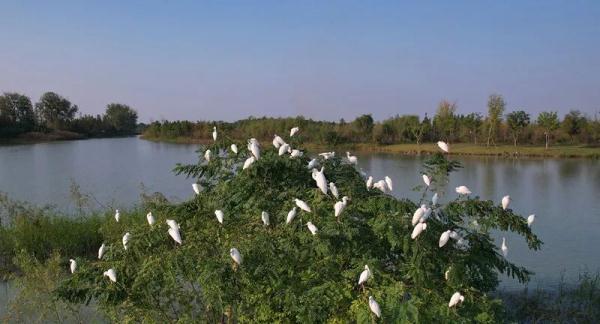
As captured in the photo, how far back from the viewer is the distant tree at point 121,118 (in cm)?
7262

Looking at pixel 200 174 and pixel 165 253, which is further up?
pixel 200 174

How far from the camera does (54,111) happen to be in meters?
62.1

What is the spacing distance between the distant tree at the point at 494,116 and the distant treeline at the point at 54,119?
4059 cm

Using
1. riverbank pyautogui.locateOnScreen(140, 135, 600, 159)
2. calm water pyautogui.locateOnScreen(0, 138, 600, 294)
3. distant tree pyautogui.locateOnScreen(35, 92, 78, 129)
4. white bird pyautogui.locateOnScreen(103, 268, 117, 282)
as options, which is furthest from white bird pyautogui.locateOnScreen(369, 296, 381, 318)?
distant tree pyautogui.locateOnScreen(35, 92, 78, 129)

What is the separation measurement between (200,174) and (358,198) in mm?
1100

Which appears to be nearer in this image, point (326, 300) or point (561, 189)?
point (326, 300)

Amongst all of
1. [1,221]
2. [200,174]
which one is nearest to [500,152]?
[1,221]

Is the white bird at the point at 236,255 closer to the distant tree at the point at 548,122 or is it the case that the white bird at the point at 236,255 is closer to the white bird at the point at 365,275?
the white bird at the point at 365,275

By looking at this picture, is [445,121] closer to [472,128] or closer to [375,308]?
[472,128]

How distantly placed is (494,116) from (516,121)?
4.42 feet

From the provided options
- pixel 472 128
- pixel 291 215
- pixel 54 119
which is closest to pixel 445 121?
pixel 472 128

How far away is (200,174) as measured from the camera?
3441mm

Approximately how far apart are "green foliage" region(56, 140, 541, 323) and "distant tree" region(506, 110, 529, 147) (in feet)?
109

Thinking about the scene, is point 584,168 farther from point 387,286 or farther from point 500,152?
point 387,286
